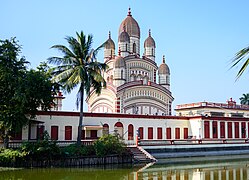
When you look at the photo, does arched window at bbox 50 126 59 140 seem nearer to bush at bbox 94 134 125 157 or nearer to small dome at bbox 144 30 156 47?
bush at bbox 94 134 125 157

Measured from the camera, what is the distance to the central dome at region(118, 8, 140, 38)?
5022 cm

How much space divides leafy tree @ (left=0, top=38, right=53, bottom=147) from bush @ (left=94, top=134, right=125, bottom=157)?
15.7ft

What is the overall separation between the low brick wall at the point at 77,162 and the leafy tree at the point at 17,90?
2.40 m

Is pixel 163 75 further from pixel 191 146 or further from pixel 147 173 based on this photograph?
pixel 147 173

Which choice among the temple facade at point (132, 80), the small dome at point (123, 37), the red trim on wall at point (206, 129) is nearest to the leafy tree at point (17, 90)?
the temple facade at point (132, 80)

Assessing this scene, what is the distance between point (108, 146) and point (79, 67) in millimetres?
6429

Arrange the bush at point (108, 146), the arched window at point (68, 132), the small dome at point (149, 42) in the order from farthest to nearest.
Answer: the small dome at point (149, 42) < the arched window at point (68, 132) < the bush at point (108, 146)

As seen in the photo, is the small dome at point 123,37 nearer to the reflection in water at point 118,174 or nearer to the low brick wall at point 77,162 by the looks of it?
the low brick wall at point 77,162

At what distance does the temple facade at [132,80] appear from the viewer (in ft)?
144

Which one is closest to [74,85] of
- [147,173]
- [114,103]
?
[147,173]

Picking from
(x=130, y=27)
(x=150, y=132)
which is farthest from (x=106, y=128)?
(x=130, y=27)

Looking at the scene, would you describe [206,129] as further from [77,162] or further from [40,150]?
[40,150]

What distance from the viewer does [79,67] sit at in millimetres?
27016

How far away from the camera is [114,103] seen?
43594 millimetres
